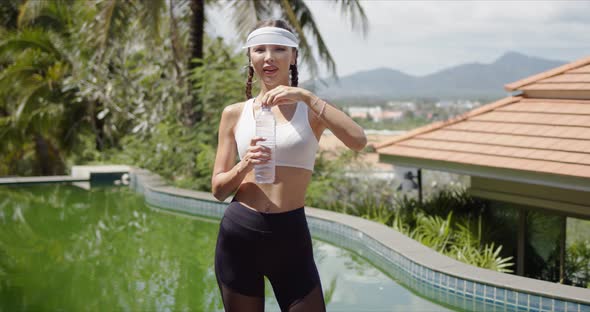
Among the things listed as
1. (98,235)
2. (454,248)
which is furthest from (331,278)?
(98,235)

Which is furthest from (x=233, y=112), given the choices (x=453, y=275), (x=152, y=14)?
(x=152, y=14)

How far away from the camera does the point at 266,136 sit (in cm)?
224

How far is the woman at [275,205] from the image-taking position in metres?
2.33

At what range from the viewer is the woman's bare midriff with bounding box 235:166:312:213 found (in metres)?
2.35

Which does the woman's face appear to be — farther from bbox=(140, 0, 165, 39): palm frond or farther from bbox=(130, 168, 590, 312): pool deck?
bbox=(140, 0, 165, 39): palm frond

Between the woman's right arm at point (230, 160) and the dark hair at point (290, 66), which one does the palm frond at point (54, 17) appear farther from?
the woman's right arm at point (230, 160)

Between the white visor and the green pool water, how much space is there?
3499 mm

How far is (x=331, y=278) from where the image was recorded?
21.8 feet

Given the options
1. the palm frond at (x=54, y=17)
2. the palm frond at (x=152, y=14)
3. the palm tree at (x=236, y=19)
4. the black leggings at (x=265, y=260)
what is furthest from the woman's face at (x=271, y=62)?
the palm frond at (x=54, y=17)

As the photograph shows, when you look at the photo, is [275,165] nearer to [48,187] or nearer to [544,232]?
[544,232]

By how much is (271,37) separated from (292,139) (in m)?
0.37

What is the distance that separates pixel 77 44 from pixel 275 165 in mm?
14875

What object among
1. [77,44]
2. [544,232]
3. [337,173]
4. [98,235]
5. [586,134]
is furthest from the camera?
[77,44]

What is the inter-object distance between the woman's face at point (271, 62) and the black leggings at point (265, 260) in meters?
0.46
